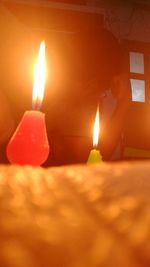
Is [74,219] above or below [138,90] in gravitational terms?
below

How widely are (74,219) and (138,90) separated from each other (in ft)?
12.6

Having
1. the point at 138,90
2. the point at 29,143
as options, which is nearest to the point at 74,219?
the point at 29,143

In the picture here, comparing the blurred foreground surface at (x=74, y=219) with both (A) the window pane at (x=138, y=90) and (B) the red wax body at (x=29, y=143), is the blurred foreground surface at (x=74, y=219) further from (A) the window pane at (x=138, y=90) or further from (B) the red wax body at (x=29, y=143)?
(A) the window pane at (x=138, y=90)

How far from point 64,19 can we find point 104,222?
2710 millimetres

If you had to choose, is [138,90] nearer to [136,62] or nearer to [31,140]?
[136,62]

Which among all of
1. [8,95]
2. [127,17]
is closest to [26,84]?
[8,95]

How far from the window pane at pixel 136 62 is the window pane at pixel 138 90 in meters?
0.11

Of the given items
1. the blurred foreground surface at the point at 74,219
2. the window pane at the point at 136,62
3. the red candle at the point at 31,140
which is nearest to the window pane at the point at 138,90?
the window pane at the point at 136,62

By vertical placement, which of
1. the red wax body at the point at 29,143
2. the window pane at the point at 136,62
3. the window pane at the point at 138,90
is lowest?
the red wax body at the point at 29,143

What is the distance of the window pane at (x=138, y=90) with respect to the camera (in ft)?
12.5

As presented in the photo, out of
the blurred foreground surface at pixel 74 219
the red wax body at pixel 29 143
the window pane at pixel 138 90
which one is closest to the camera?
the blurred foreground surface at pixel 74 219

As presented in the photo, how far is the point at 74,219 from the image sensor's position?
0.09 meters

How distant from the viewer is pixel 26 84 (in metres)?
1.58

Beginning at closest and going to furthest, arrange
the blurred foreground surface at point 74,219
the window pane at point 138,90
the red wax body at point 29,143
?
the blurred foreground surface at point 74,219
the red wax body at point 29,143
the window pane at point 138,90
